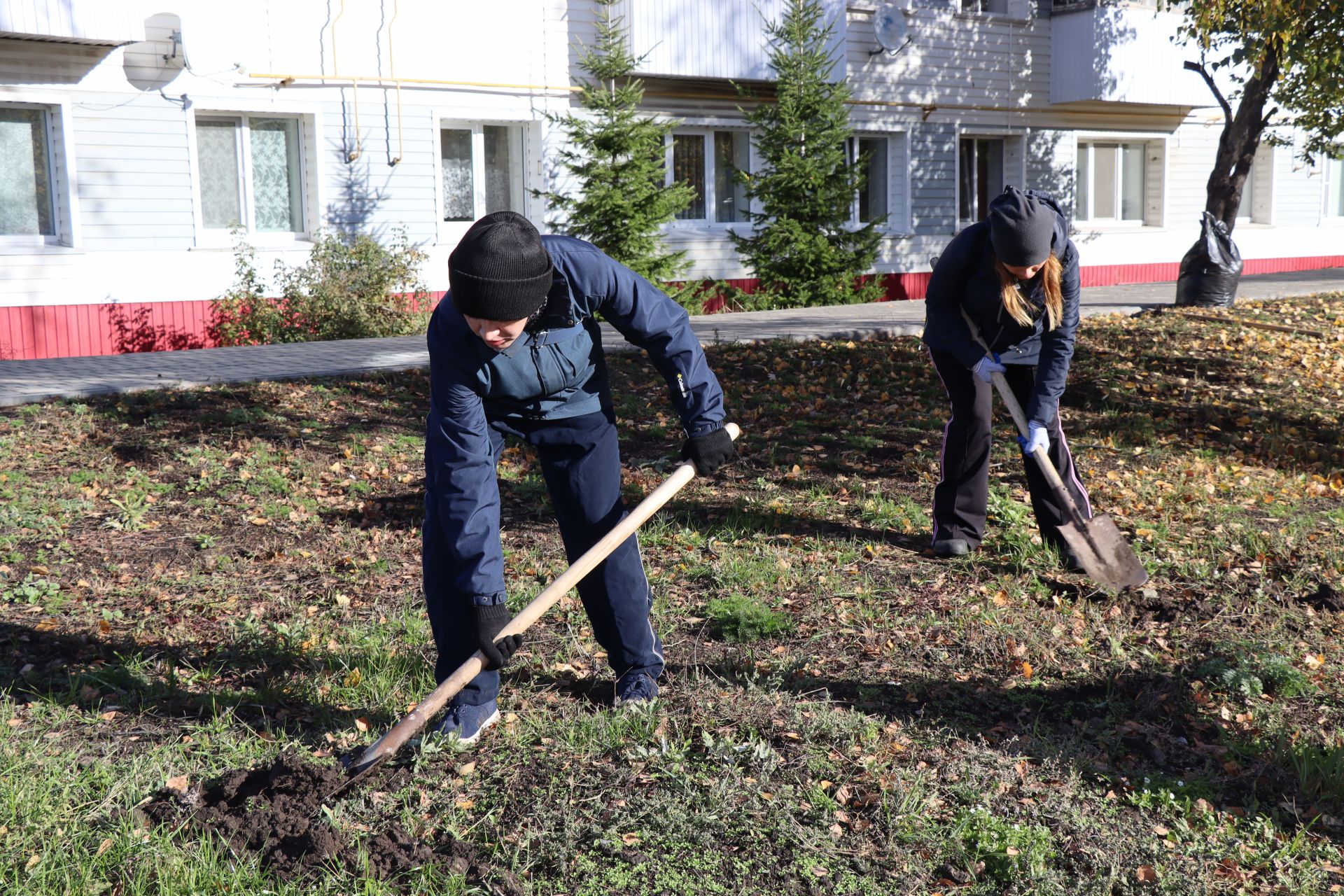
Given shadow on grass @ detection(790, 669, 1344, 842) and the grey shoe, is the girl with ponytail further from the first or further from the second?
shadow on grass @ detection(790, 669, 1344, 842)

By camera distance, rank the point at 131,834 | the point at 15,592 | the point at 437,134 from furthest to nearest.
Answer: the point at 437,134 → the point at 15,592 → the point at 131,834

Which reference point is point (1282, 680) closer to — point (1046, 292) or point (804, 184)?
point (1046, 292)

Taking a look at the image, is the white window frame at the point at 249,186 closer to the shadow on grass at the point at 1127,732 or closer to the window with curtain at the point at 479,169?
the window with curtain at the point at 479,169

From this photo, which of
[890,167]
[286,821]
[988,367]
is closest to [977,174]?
[890,167]

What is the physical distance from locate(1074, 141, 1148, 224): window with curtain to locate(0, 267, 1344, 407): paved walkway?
5.44 meters

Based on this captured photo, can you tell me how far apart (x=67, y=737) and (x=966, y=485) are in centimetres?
380

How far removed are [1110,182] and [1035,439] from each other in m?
17.2

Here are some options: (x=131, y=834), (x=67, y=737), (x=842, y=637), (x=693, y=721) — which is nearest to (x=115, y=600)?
(x=67, y=737)

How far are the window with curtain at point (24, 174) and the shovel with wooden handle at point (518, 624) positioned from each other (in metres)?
10.8

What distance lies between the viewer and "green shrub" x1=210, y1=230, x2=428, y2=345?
12422 mm

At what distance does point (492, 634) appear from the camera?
3242 millimetres

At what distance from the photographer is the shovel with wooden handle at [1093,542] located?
4984 mm

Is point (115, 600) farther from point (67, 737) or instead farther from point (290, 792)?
point (290, 792)

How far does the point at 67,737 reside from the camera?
11.9ft
